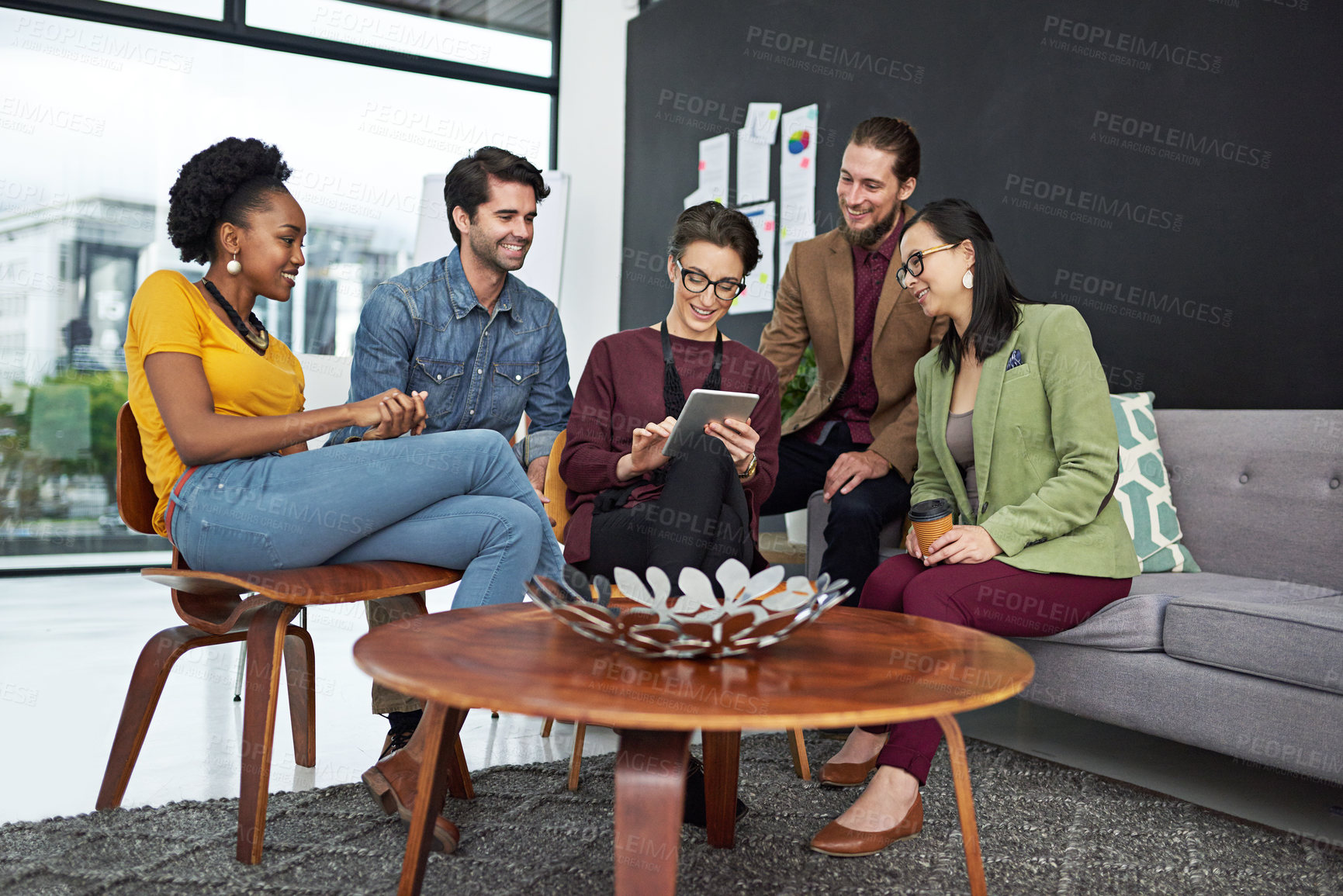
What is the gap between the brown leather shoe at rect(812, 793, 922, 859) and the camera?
5.42 feet

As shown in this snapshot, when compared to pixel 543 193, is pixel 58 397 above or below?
below

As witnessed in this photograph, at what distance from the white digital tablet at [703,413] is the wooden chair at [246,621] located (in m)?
0.48

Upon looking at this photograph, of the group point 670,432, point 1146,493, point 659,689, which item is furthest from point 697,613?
point 1146,493

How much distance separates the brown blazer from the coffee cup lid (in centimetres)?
63

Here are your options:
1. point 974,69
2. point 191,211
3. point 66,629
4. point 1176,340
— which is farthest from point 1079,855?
point 66,629

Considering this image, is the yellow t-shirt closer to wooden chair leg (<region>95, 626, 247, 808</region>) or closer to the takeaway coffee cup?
wooden chair leg (<region>95, 626, 247, 808</region>)

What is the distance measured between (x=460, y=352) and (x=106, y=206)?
339 centimetres

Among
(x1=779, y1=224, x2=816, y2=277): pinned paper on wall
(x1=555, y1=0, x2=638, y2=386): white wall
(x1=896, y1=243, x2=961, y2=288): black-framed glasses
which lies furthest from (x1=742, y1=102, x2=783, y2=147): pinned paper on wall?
(x1=896, y1=243, x2=961, y2=288): black-framed glasses

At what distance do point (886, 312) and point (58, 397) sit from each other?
12.7 feet

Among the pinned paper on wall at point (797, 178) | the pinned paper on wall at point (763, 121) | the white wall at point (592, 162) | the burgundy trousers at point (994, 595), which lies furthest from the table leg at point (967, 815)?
the white wall at point (592, 162)

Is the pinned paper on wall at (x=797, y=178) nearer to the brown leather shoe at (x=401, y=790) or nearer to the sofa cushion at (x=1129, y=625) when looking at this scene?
the sofa cushion at (x=1129, y=625)

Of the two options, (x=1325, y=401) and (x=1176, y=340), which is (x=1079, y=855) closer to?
(x=1325, y=401)

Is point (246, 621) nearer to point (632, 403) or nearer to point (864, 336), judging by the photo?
point (632, 403)

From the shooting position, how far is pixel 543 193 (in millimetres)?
2490
